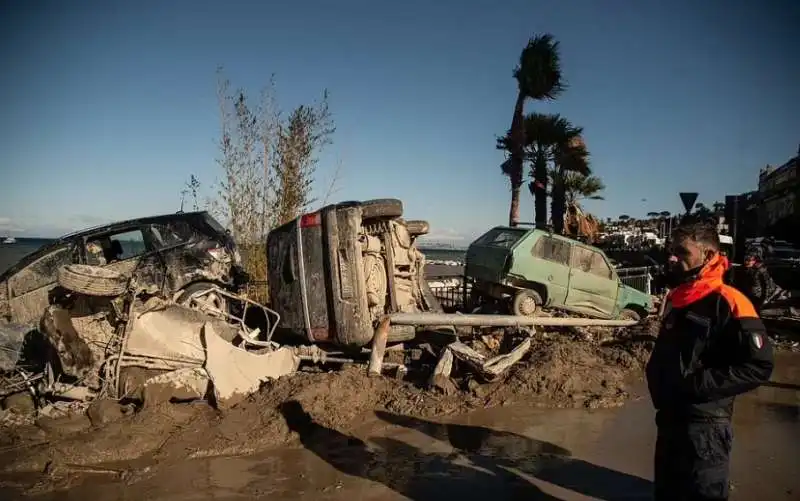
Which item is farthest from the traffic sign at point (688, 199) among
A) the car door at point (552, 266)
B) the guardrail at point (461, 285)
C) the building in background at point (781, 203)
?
the building in background at point (781, 203)

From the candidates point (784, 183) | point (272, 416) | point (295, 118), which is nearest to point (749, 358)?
point (272, 416)

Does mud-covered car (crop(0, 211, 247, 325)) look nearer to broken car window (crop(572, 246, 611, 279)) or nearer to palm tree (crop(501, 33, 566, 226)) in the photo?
broken car window (crop(572, 246, 611, 279))

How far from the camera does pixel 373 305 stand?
659 centimetres

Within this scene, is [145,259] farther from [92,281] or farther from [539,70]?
[539,70]

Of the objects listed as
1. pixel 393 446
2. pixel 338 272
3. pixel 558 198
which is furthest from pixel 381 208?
pixel 558 198

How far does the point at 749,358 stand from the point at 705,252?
1.98ft

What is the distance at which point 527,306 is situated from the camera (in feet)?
29.5

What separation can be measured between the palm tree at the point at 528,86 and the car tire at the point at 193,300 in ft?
34.5

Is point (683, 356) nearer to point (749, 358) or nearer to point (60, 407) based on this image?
point (749, 358)

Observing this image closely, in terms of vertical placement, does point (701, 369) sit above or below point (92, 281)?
below

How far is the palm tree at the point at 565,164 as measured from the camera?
18453mm

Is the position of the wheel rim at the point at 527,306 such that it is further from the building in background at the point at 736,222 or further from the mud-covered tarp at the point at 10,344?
the mud-covered tarp at the point at 10,344

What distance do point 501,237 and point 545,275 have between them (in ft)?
3.89

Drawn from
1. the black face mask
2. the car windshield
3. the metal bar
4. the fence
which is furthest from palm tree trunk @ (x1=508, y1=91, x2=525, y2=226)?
the black face mask
